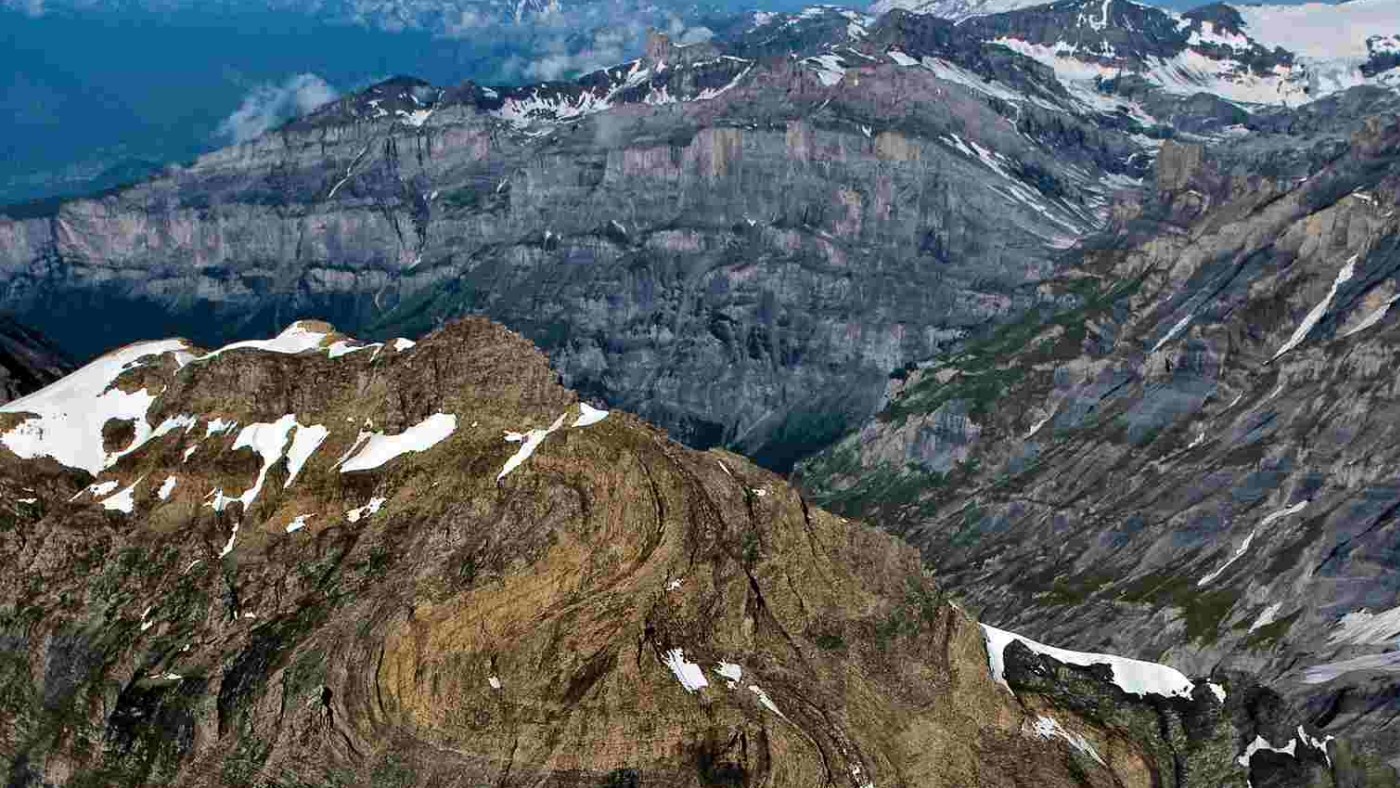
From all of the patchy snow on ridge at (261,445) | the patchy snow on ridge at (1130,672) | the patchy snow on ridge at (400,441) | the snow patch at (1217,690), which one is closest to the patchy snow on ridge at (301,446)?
the patchy snow on ridge at (261,445)

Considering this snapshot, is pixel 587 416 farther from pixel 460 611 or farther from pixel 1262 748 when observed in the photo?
pixel 1262 748

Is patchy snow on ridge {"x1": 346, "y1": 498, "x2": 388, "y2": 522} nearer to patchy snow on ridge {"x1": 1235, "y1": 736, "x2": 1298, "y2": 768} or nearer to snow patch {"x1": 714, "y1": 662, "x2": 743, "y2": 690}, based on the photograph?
snow patch {"x1": 714, "y1": 662, "x2": 743, "y2": 690}

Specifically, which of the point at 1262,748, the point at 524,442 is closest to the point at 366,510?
the point at 524,442

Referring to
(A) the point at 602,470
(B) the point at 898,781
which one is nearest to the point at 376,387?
(A) the point at 602,470

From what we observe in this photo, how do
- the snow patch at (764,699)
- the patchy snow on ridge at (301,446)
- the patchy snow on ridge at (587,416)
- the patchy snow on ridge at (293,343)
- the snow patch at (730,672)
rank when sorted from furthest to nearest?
the patchy snow on ridge at (293,343), the patchy snow on ridge at (301,446), the patchy snow on ridge at (587,416), the snow patch at (730,672), the snow patch at (764,699)

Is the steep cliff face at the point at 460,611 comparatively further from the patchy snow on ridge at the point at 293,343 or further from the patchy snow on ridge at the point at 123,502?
the patchy snow on ridge at the point at 293,343

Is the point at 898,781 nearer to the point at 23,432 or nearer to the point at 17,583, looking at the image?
the point at 17,583
